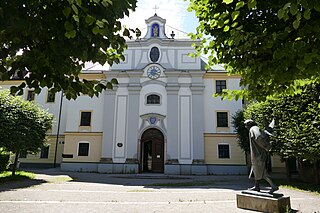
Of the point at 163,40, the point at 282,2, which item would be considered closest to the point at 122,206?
the point at 282,2

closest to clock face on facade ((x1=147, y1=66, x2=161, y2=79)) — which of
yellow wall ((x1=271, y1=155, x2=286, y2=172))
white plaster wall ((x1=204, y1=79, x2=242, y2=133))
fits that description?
white plaster wall ((x1=204, y1=79, x2=242, y2=133))

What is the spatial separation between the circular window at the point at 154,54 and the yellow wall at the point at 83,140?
8.47 metres

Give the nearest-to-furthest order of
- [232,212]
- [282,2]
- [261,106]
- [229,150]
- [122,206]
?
[282,2] < [232,212] < [122,206] < [261,106] < [229,150]

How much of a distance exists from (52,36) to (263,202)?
6.07 metres

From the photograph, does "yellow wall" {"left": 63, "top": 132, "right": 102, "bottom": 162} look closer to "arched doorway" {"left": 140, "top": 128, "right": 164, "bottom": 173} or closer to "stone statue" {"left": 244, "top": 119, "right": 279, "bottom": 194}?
"arched doorway" {"left": 140, "top": 128, "right": 164, "bottom": 173}

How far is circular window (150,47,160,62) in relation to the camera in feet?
79.1

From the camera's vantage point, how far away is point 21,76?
289cm

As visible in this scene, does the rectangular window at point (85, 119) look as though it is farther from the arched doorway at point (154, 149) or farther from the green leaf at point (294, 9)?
the green leaf at point (294, 9)

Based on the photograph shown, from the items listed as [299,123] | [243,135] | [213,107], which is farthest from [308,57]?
[213,107]

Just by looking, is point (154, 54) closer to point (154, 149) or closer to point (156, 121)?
point (156, 121)

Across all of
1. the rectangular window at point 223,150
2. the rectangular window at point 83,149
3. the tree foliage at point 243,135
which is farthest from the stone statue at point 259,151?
the rectangular window at point 83,149

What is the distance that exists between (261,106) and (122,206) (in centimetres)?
1099

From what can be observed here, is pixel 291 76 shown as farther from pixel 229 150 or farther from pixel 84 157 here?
pixel 84 157

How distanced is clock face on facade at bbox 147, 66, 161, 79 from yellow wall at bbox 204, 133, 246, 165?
22.7 ft
